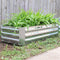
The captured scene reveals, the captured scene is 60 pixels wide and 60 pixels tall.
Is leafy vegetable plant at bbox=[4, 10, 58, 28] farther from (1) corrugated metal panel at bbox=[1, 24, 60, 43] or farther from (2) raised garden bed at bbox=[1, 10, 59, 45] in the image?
(1) corrugated metal panel at bbox=[1, 24, 60, 43]

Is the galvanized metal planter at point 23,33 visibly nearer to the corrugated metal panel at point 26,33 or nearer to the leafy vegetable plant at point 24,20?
the corrugated metal panel at point 26,33

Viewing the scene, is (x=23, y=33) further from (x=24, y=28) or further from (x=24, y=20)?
(x=24, y=20)

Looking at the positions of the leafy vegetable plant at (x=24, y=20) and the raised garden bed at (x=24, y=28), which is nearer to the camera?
the raised garden bed at (x=24, y=28)

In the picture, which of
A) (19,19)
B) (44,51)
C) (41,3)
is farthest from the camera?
(41,3)

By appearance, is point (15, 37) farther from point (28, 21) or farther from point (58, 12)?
point (58, 12)

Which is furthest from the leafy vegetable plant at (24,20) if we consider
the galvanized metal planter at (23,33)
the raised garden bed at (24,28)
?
the galvanized metal planter at (23,33)

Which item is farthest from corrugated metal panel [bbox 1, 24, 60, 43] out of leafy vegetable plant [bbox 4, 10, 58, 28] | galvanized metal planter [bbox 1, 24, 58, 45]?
leafy vegetable plant [bbox 4, 10, 58, 28]

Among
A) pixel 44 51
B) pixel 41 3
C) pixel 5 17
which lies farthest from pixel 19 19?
pixel 41 3

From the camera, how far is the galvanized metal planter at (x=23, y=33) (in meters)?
4.09

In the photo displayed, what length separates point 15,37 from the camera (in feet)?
13.9

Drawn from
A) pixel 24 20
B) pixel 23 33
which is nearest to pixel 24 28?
pixel 23 33

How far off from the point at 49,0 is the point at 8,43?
3.89 metres

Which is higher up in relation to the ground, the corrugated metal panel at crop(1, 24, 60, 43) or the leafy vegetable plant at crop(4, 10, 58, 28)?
the leafy vegetable plant at crop(4, 10, 58, 28)

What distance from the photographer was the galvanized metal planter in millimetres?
4094
